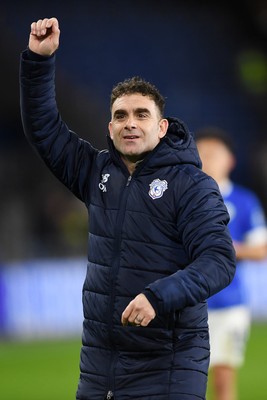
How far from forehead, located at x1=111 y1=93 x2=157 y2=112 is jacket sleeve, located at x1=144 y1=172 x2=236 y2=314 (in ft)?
1.40

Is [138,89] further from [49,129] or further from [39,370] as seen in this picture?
[39,370]

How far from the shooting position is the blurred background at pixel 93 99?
15469mm

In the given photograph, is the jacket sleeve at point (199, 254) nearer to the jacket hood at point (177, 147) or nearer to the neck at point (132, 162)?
the jacket hood at point (177, 147)

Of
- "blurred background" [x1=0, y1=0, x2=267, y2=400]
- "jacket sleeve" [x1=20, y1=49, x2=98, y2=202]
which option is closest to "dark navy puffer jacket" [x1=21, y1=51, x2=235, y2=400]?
"jacket sleeve" [x1=20, y1=49, x2=98, y2=202]

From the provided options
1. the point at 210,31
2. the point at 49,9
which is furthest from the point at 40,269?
the point at 210,31

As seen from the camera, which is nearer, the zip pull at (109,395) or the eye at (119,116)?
the zip pull at (109,395)

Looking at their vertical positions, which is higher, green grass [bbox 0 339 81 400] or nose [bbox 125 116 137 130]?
nose [bbox 125 116 137 130]

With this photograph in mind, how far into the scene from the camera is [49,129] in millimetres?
5270

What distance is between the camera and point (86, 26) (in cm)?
2398

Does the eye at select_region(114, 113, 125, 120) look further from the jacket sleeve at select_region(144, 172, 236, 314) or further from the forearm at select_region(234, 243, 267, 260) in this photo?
the forearm at select_region(234, 243, 267, 260)

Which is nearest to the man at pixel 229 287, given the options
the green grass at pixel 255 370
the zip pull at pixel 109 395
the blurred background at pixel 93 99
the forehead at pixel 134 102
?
the green grass at pixel 255 370

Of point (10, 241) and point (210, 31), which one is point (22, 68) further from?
point (210, 31)

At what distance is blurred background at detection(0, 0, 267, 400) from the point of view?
1547 centimetres

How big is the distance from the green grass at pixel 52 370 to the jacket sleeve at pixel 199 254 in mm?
5456
